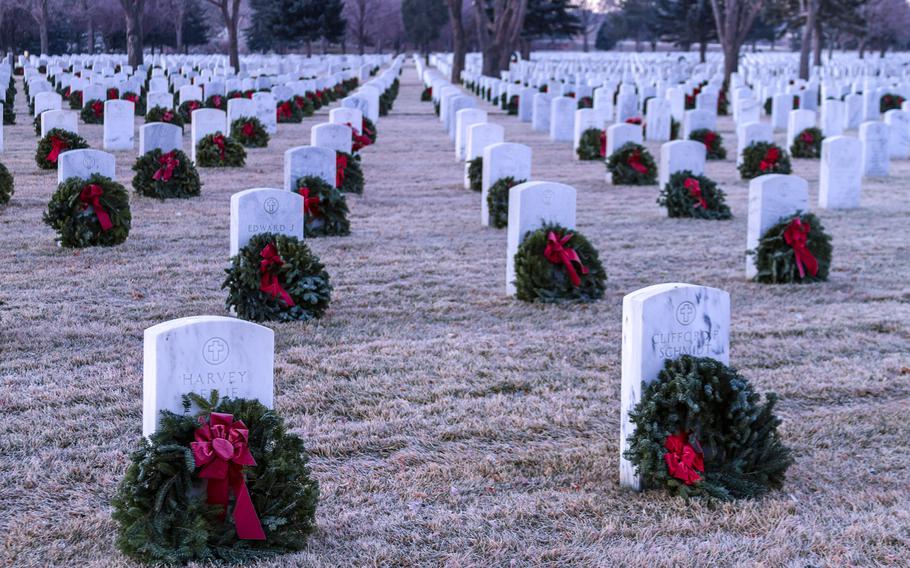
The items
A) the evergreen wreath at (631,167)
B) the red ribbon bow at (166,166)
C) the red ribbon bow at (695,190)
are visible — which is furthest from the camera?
the evergreen wreath at (631,167)

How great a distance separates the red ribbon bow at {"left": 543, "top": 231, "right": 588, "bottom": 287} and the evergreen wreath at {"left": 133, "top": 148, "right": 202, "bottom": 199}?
653 centimetres

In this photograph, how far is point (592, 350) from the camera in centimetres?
728

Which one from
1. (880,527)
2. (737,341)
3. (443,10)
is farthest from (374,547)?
(443,10)

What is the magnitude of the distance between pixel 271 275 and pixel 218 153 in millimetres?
9566

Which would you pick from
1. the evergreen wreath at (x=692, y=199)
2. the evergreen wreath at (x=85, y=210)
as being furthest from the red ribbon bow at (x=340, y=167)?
the evergreen wreath at (x=85, y=210)

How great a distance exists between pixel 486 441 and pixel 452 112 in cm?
1827

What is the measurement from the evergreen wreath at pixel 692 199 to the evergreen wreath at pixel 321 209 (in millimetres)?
3741

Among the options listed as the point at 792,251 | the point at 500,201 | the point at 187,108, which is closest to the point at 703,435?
the point at 792,251

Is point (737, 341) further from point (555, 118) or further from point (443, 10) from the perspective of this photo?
point (443, 10)

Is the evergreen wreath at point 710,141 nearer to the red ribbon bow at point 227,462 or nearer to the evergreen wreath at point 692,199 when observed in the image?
the evergreen wreath at point 692,199

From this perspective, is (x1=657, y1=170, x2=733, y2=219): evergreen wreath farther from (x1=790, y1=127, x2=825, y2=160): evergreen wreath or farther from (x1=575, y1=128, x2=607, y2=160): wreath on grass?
(x1=790, y1=127, x2=825, y2=160): evergreen wreath

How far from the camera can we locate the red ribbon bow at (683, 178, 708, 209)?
13031 millimetres

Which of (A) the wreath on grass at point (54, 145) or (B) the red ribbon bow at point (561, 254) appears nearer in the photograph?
(B) the red ribbon bow at point (561, 254)

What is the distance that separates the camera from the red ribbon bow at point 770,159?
1591cm
